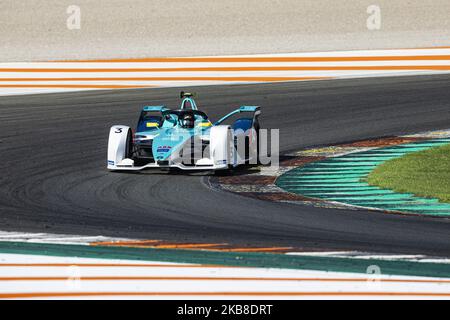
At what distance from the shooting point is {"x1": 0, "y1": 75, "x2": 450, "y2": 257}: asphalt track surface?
544 inches

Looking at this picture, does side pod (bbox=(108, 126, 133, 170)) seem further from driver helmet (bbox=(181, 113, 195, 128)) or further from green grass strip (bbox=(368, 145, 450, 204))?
green grass strip (bbox=(368, 145, 450, 204))

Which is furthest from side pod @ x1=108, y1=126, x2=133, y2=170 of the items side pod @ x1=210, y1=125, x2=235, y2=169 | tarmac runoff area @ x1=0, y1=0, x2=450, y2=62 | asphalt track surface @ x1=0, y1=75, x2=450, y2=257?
tarmac runoff area @ x1=0, y1=0, x2=450, y2=62

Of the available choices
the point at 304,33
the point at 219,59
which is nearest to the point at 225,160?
the point at 219,59

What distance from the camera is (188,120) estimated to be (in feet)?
64.7

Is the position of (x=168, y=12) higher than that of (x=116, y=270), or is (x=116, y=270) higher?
(x=168, y=12)

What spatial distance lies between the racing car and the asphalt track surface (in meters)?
0.34

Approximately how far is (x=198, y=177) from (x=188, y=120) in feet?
4.67

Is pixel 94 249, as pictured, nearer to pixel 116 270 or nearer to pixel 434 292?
pixel 116 270

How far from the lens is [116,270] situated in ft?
38.8

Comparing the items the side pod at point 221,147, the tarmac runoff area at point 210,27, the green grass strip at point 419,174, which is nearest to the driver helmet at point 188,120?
the side pod at point 221,147

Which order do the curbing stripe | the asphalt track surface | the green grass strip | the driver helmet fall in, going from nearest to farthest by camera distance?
the curbing stripe < the asphalt track surface < the green grass strip < the driver helmet

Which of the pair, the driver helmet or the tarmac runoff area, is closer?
the driver helmet

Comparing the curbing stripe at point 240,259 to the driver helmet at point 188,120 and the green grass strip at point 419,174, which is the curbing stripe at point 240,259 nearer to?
the green grass strip at point 419,174
